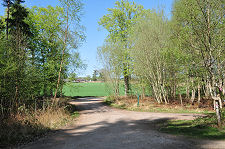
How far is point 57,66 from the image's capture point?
1301 cm

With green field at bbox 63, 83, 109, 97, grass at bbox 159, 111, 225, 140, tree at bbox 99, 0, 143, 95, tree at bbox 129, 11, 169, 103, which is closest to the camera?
grass at bbox 159, 111, 225, 140

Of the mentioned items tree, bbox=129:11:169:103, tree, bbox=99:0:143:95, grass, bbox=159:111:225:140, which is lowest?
grass, bbox=159:111:225:140

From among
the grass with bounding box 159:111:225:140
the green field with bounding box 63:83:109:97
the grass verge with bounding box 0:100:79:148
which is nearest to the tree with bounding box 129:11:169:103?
the green field with bounding box 63:83:109:97

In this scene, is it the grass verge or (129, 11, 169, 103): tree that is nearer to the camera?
the grass verge

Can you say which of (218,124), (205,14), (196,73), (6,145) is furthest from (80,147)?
(205,14)

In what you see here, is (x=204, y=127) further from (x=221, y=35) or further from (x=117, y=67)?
(x=117, y=67)

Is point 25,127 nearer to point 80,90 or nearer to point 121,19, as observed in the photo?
point 80,90

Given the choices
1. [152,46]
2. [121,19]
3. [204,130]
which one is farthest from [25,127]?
[121,19]

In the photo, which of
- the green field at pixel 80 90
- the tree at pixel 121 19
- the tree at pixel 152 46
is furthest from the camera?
the tree at pixel 121 19

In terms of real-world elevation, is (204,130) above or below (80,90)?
below

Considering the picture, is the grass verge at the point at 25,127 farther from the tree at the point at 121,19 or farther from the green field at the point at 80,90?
the tree at the point at 121,19

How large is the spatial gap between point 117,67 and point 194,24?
45.0 ft

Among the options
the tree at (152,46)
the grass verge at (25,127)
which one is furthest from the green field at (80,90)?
the tree at (152,46)

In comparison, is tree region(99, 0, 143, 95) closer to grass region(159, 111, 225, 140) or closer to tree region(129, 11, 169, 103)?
tree region(129, 11, 169, 103)
